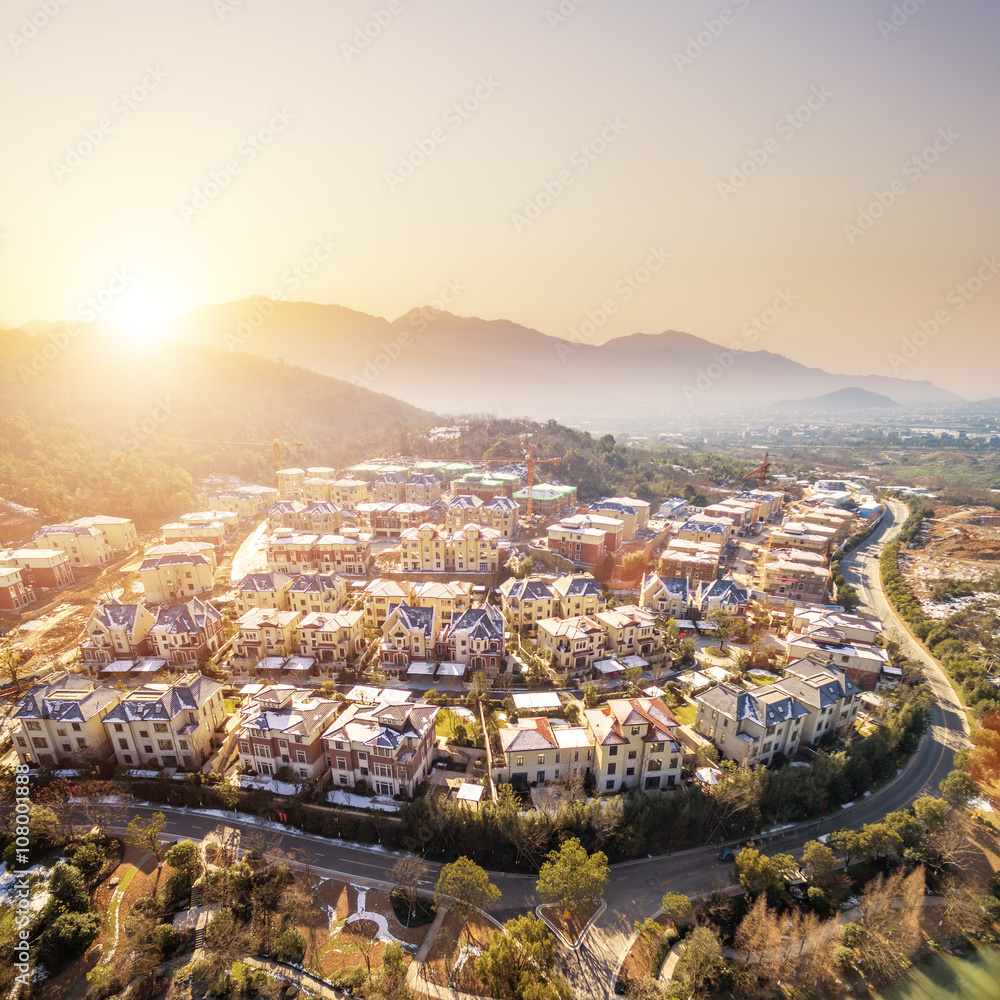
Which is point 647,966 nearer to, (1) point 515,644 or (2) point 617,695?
(2) point 617,695

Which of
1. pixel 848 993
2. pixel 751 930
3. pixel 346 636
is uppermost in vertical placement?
pixel 346 636

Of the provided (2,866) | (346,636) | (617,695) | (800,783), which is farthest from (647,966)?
(2,866)

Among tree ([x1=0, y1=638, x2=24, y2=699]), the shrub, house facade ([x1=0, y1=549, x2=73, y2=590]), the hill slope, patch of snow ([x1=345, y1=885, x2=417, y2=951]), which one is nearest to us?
the shrub

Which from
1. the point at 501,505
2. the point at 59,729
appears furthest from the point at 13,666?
the point at 501,505

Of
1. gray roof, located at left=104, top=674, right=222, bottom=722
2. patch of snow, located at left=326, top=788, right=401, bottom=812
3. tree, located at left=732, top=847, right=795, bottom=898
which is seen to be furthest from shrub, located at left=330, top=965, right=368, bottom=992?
tree, located at left=732, top=847, right=795, bottom=898

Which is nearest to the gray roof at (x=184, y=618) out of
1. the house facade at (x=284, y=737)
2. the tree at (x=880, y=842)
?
the house facade at (x=284, y=737)

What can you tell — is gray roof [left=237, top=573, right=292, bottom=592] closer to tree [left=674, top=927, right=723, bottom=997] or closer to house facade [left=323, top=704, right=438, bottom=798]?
house facade [left=323, top=704, right=438, bottom=798]

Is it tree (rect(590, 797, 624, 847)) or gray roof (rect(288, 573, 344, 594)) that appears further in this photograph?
gray roof (rect(288, 573, 344, 594))
